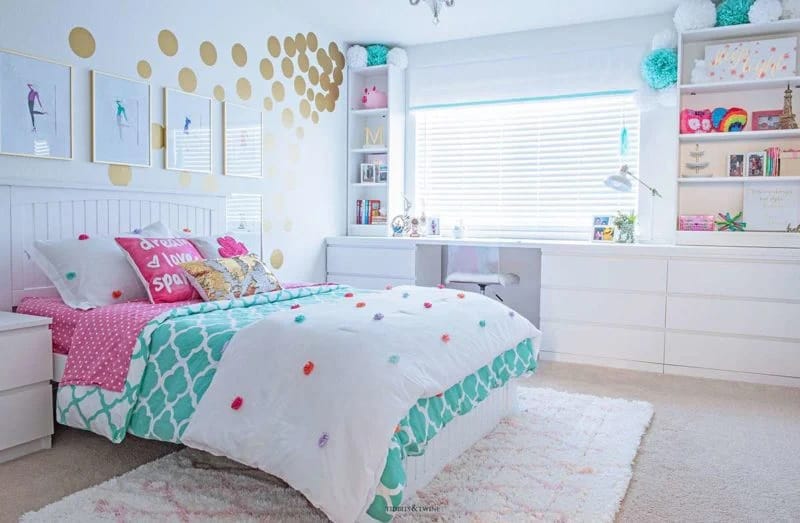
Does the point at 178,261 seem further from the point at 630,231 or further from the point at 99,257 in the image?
the point at 630,231

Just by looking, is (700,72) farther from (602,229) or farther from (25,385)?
(25,385)

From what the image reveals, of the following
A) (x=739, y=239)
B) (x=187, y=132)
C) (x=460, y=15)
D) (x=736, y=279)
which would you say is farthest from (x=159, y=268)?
(x=739, y=239)

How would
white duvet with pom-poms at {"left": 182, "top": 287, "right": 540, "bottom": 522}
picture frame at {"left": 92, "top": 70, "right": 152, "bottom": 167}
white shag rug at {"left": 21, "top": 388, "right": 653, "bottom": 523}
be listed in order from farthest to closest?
picture frame at {"left": 92, "top": 70, "right": 152, "bottom": 167}, white shag rug at {"left": 21, "top": 388, "right": 653, "bottom": 523}, white duvet with pom-poms at {"left": 182, "top": 287, "right": 540, "bottom": 522}

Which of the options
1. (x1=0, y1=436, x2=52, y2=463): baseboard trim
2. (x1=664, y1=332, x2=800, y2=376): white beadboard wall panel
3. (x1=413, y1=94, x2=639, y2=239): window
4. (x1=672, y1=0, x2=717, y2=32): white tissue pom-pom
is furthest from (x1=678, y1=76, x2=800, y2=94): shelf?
(x1=0, y1=436, x2=52, y2=463): baseboard trim

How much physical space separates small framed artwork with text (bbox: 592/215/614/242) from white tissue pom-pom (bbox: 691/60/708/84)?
1.06 m

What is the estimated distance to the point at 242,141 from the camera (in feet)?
13.8

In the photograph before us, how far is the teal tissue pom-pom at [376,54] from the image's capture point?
5.21 meters

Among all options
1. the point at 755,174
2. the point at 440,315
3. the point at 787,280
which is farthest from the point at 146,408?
the point at 755,174

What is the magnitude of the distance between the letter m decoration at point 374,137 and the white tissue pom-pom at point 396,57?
1.77 feet

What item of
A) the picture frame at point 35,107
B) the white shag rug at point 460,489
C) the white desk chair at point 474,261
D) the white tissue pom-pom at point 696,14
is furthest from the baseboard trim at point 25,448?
the white tissue pom-pom at point 696,14

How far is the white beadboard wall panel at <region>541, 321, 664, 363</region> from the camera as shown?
4.04 meters

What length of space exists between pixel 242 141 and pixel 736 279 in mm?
3214

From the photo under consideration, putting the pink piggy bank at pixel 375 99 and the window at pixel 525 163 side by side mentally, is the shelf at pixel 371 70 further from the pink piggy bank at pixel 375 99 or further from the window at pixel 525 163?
the window at pixel 525 163

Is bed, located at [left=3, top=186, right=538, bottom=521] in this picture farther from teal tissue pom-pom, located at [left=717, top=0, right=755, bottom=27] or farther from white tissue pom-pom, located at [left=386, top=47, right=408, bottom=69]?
white tissue pom-pom, located at [left=386, top=47, right=408, bottom=69]
